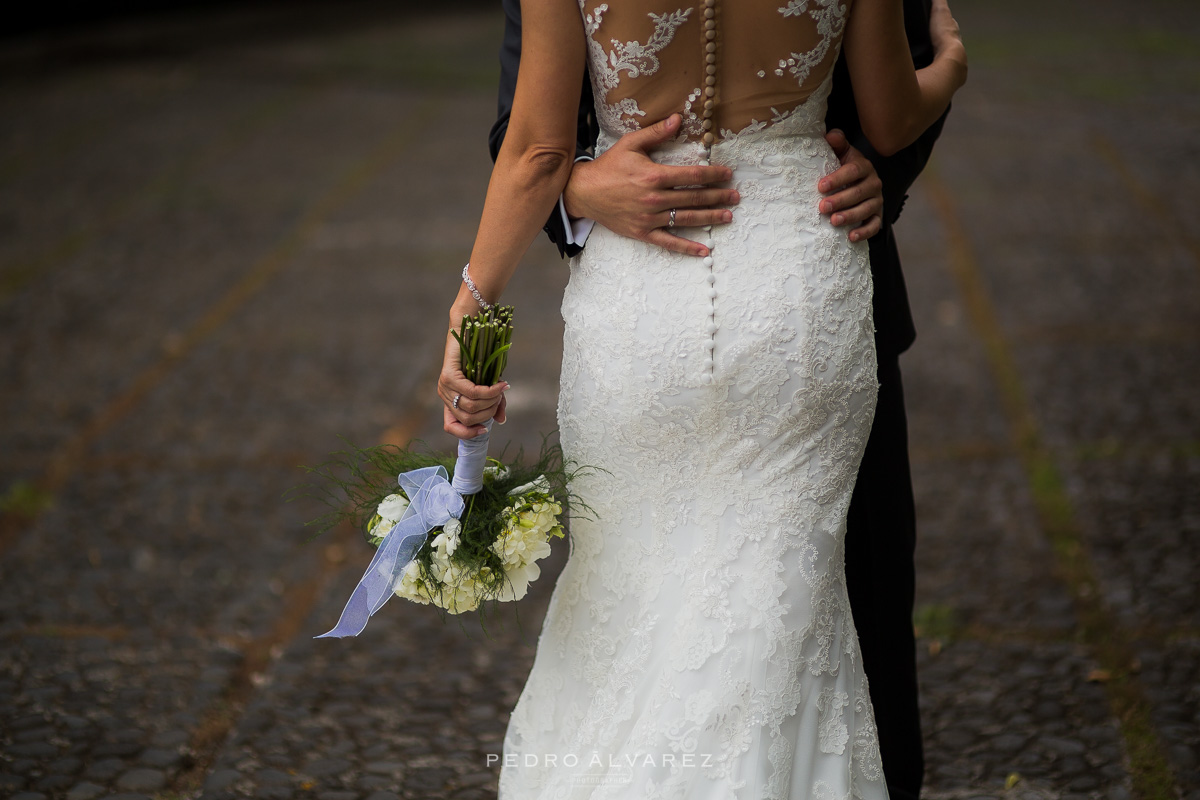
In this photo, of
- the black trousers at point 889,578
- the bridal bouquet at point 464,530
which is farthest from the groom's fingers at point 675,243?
the black trousers at point 889,578

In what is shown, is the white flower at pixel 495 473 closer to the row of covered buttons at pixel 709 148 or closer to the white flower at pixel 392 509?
the white flower at pixel 392 509

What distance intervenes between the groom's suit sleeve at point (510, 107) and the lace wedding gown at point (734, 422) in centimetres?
8

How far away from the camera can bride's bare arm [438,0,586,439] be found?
6.35 ft

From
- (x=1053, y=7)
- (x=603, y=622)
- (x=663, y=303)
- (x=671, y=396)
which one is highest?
(x=663, y=303)

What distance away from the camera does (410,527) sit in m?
2.08

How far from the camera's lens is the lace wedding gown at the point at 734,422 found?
1.92 meters

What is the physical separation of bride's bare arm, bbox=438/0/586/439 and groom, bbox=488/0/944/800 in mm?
71

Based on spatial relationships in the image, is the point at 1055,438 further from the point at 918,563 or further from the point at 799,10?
the point at 799,10

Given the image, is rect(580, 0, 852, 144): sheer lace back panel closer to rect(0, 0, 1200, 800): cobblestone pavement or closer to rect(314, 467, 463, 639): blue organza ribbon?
rect(314, 467, 463, 639): blue organza ribbon

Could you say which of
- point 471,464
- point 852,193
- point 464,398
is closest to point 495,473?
point 471,464

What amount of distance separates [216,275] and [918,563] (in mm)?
4429

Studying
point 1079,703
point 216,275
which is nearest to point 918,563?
point 1079,703

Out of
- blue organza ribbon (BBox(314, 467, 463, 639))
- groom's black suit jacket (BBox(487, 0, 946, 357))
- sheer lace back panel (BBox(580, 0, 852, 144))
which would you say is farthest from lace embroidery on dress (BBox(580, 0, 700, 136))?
blue organza ribbon (BBox(314, 467, 463, 639))

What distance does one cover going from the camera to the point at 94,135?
925cm
